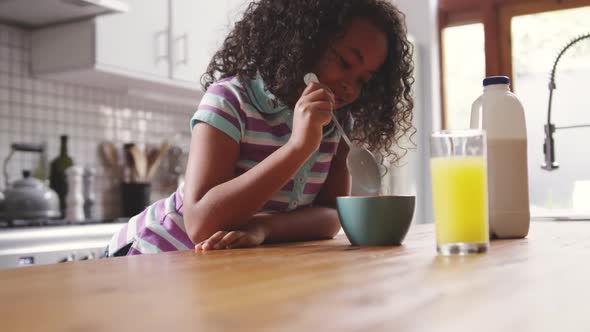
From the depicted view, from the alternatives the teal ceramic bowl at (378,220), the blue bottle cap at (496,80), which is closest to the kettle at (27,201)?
the teal ceramic bowl at (378,220)

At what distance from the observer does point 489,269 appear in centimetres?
61

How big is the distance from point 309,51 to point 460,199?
643 mm

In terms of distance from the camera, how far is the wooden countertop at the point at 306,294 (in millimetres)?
371

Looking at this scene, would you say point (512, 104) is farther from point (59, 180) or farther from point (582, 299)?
point (59, 180)

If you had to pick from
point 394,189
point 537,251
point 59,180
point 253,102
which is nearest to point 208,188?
point 253,102

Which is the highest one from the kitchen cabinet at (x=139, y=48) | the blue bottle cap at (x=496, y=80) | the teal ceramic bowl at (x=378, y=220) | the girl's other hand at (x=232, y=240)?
the kitchen cabinet at (x=139, y=48)

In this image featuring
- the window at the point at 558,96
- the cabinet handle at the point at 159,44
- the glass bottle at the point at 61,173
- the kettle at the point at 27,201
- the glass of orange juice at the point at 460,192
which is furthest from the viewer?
the window at the point at 558,96

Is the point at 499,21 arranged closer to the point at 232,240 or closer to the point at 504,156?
the point at 504,156

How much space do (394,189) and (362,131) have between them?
220 cm

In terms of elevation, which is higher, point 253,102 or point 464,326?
point 253,102

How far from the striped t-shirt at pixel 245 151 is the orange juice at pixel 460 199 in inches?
20.0

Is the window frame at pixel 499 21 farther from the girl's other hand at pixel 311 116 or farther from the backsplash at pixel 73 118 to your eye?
the girl's other hand at pixel 311 116

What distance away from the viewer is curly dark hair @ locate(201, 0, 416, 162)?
134 centimetres

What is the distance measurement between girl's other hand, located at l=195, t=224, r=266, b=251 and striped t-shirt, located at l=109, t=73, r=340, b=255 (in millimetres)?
253
